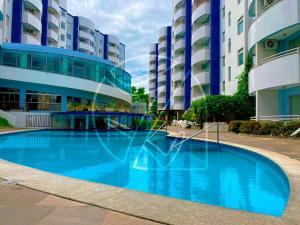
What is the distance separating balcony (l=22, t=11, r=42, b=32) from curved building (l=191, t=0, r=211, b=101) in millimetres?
23832

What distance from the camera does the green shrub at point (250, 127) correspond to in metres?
20.0

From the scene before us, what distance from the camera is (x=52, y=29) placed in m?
59.3

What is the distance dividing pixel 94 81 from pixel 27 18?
53.4 ft

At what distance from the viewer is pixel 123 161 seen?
1213cm

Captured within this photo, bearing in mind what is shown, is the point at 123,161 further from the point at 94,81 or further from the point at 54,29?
the point at 54,29

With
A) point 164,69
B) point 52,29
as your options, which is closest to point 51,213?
point 52,29

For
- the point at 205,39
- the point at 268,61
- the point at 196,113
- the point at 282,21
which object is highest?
the point at 205,39

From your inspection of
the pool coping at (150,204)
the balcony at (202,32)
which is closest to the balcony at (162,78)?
the balcony at (202,32)

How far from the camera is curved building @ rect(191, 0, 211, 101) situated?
4088 cm

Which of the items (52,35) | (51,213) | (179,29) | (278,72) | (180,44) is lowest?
(51,213)

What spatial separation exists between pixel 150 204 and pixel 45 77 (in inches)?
1308

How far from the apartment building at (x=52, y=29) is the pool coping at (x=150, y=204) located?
2975cm

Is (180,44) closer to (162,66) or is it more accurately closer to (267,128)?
(162,66)

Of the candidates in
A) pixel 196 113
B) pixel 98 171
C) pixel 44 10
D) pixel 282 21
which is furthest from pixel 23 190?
pixel 44 10
